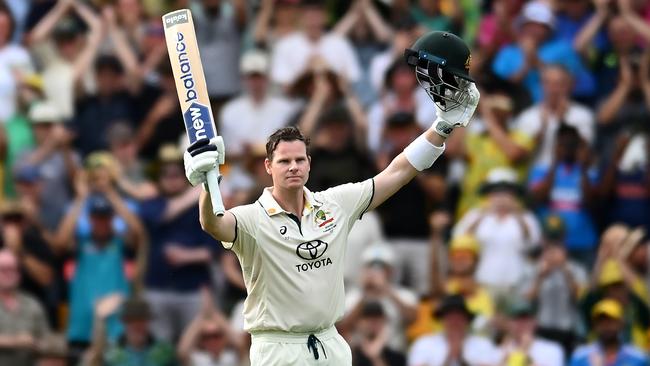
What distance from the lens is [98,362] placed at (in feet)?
50.0

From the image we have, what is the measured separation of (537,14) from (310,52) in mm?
2421

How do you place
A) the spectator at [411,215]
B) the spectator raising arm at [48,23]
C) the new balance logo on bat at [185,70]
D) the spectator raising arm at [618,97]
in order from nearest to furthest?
the new balance logo on bat at [185,70] → the spectator at [411,215] → the spectator raising arm at [618,97] → the spectator raising arm at [48,23]

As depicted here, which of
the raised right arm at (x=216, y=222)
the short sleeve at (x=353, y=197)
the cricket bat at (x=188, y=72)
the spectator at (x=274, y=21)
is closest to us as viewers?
the raised right arm at (x=216, y=222)

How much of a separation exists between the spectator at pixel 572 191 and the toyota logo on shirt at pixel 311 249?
20.6 ft

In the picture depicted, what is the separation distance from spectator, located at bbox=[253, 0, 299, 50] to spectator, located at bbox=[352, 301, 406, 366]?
406 cm

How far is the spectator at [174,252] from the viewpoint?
50.9 feet

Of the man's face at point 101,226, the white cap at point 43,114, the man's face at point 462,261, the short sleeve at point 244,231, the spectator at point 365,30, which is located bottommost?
the man's face at point 462,261

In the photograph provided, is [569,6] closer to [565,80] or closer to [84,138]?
[565,80]

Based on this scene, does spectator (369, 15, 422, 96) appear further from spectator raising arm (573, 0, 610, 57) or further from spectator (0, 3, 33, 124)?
spectator (0, 3, 33, 124)

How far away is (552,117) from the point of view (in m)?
16.5

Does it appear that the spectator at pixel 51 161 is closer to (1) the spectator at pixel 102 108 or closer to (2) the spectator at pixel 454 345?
(1) the spectator at pixel 102 108

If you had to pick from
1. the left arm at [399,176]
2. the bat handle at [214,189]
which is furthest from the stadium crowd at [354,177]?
the bat handle at [214,189]

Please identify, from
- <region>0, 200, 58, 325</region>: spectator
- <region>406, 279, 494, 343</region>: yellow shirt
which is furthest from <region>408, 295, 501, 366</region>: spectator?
<region>0, 200, 58, 325</region>: spectator

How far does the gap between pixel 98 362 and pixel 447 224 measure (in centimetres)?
357
